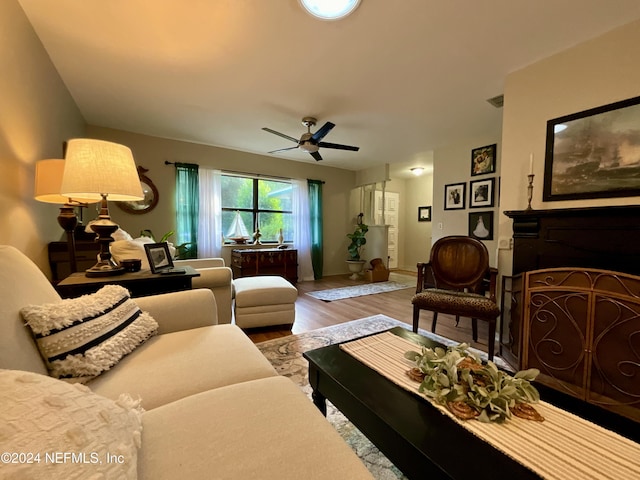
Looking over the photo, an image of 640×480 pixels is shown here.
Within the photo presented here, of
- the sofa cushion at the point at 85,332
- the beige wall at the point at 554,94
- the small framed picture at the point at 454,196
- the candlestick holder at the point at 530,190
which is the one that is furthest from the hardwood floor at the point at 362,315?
the small framed picture at the point at 454,196

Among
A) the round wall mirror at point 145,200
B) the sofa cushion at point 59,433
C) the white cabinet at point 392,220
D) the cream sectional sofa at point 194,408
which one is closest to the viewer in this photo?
the sofa cushion at point 59,433

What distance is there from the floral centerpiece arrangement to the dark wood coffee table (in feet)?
0.19

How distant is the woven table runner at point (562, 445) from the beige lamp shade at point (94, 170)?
1835 mm

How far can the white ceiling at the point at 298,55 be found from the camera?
1.64m

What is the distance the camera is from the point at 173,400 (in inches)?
34.7

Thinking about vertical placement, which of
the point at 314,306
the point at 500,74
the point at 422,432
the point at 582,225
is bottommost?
the point at 314,306

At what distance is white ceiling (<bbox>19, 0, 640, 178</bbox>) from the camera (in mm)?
1641

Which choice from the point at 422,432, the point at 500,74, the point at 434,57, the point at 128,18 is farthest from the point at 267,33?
the point at 422,432

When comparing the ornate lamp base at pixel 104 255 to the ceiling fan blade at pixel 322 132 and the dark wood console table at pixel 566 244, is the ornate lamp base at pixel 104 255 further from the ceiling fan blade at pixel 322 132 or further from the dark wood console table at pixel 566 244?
the dark wood console table at pixel 566 244

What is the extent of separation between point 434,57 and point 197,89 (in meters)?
2.16

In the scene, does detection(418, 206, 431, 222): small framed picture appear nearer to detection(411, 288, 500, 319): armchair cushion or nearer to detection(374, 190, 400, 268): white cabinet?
detection(374, 190, 400, 268): white cabinet

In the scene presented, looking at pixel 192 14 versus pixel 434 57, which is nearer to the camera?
pixel 192 14

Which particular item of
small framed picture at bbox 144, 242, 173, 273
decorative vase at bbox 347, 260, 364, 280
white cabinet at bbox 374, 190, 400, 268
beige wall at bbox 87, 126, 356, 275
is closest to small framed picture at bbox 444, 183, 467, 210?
decorative vase at bbox 347, 260, 364, 280

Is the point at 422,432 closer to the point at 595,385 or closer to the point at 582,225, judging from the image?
the point at 595,385
